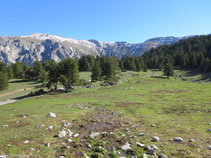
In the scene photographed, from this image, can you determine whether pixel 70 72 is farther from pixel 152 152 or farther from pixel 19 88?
pixel 152 152

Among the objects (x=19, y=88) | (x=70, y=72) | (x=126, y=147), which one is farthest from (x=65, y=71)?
(x=126, y=147)

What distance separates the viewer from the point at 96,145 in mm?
10562

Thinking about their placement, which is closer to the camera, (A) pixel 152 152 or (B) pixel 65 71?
(A) pixel 152 152

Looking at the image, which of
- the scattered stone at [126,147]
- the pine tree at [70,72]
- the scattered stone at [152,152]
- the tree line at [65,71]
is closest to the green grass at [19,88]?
the tree line at [65,71]

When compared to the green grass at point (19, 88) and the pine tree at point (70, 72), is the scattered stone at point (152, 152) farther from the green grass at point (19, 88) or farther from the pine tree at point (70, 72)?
the green grass at point (19, 88)

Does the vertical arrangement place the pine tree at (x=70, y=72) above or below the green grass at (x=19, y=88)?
above

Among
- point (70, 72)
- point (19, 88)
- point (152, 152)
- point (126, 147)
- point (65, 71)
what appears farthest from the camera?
point (19, 88)

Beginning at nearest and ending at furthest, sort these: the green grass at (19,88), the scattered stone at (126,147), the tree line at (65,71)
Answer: the scattered stone at (126,147), the tree line at (65,71), the green grass at (19,88)

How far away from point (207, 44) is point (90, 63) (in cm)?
15222

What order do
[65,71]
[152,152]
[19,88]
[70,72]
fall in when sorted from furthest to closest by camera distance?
[19,88] → [65,71] → [70,72] → [152,152]

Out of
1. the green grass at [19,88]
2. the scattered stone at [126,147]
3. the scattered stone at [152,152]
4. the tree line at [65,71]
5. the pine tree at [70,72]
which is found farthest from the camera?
the green grass at [19,88]

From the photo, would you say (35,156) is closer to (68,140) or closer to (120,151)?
(68,140)

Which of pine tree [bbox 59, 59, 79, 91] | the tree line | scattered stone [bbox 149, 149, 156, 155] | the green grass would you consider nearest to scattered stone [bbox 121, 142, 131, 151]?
scattered stone [bbox 149, 149, 156, 155]

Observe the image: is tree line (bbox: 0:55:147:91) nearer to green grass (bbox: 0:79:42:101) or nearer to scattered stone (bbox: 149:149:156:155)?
green grass (bbox: 0:79:42:101)
